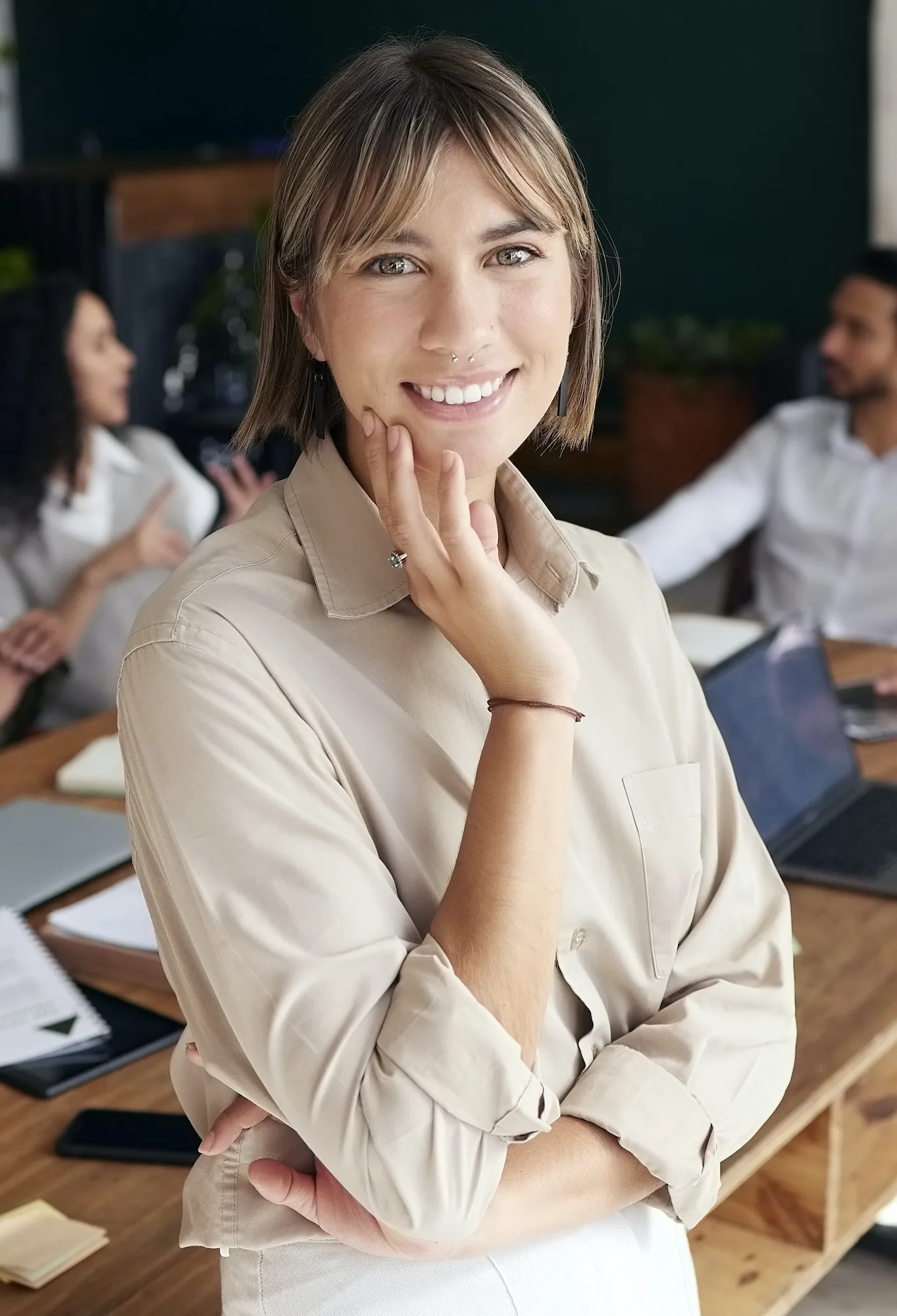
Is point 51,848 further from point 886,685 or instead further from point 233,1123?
point 886,685

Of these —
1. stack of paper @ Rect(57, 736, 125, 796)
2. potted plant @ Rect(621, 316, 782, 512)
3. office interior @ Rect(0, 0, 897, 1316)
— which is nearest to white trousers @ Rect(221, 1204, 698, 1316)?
stack of paper @ Rect(57, 736, 125, 796)

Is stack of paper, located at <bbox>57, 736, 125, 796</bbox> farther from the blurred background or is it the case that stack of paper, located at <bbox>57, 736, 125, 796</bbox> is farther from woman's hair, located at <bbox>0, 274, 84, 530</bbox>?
the blurred background

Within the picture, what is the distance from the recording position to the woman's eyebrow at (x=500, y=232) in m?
1.06

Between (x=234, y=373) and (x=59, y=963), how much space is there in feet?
14.5

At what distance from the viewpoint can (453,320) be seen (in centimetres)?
107

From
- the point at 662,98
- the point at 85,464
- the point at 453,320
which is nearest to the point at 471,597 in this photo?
the point at 453,320

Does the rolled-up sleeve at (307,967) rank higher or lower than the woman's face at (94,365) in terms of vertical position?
higher

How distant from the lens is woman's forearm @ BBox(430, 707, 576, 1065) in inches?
39.0

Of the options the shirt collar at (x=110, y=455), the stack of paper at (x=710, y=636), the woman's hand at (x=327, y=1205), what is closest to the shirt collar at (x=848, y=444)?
the stack of paper at (x=710, y=636)

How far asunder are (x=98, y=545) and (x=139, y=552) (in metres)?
0.24

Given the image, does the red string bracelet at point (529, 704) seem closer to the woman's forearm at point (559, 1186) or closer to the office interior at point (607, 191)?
the woman's forearm at point (559, 1186)

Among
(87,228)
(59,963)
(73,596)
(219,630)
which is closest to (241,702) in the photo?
(219,630)

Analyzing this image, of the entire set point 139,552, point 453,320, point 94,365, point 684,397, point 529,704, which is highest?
point 453,320

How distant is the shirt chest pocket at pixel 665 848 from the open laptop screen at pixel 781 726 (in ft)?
2.14
